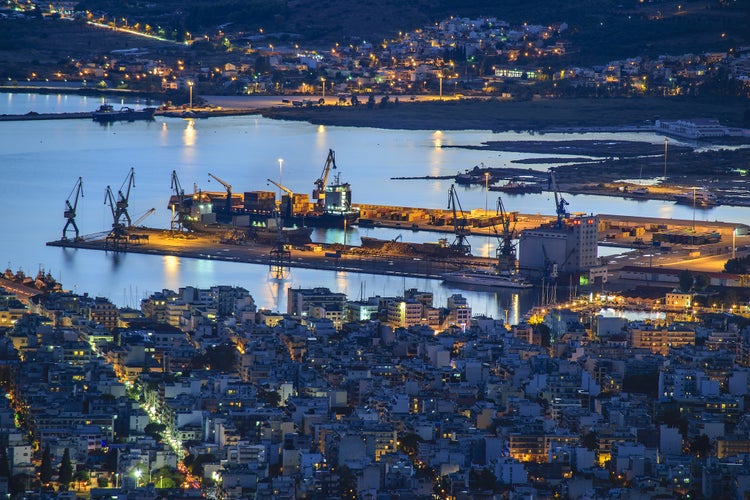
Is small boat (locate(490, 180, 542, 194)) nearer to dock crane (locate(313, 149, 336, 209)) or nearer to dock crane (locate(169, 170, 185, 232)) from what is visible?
dock crane (locate(313, 149, 336, 209))

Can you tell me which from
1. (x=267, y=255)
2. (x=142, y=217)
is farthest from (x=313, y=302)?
(x=142, y=217)

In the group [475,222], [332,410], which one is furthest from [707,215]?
[332,410]

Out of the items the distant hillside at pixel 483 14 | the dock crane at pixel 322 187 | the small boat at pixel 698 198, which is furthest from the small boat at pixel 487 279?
the distant hillside at pixel 483 14

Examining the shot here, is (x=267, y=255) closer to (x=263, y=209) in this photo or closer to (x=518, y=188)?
(x=263, y=209)

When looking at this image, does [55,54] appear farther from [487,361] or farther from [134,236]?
[487,361]

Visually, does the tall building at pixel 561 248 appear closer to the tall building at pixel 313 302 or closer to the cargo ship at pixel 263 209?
the tall building at pixel 313 302

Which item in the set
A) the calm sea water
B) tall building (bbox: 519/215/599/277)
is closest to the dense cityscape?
tall building (bbox: 519/215/599/277)

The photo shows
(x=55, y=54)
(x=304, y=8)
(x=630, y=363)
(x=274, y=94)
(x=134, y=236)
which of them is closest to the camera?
(x=630, y=363)
